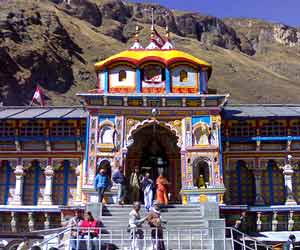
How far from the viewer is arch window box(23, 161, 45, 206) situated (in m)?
22.8

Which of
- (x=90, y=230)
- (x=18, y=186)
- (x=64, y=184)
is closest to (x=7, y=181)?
(x=18, y=186)

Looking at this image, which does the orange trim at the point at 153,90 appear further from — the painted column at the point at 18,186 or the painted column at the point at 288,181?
the painted column at the point at 18,186

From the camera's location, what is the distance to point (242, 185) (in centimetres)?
2297

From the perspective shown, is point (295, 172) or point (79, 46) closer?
point (295, 172)

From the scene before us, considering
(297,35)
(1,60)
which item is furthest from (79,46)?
(297,35)

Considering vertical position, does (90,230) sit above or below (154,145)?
below

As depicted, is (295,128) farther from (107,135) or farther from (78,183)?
(78,183)

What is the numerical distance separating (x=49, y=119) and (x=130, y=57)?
481 cm

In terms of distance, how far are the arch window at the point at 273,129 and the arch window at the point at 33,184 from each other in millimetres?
10792

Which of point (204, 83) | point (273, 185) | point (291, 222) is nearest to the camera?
point (291, 222)

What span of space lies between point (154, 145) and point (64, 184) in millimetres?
4714

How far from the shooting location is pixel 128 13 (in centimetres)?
14138

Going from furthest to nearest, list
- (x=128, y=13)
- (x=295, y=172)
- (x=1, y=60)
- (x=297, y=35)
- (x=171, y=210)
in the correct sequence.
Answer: (x=297, y=35), (x=128, y=13), (x=1, y=60), (x=295, y=172), (x=171, y=210)

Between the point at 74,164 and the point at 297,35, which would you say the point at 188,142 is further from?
the point at 297,35
